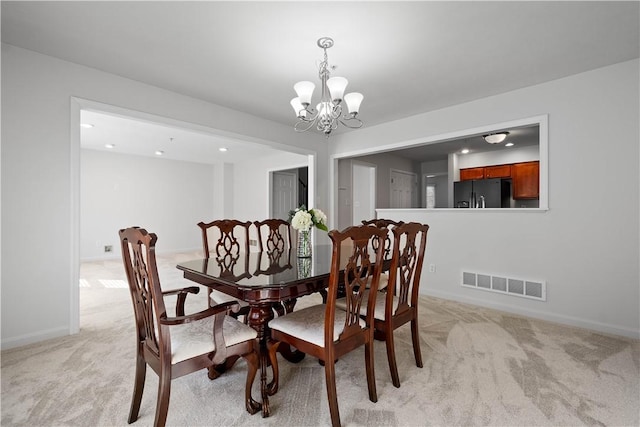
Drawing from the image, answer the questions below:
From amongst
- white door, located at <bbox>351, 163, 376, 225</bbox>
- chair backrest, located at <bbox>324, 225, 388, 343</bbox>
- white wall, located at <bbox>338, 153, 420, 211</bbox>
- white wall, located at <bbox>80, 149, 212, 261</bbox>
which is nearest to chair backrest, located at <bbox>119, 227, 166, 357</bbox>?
chair backrest, located at <bbox>324, 225, 388, 343</bbox>

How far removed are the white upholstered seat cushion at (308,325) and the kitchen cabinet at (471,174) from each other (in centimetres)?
560

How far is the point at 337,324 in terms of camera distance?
1712mm

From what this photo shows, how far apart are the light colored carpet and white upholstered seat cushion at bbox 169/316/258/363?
1.37ft

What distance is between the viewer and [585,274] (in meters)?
2.92

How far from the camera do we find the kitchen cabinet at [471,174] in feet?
21.1

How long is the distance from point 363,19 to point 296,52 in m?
0.63

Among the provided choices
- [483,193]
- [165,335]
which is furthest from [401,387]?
[483,193]

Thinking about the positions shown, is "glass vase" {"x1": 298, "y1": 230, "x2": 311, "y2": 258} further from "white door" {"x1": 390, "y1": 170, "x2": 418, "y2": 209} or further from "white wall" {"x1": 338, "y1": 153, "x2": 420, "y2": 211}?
"white door" {"x1": 390, "y1": 170, "x2": 418, "y2": 209}

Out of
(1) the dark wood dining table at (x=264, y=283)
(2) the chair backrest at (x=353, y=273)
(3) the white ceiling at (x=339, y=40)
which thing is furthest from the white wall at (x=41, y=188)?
(2) the chair backrest at (x=353, y=273)

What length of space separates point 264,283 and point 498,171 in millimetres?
5984

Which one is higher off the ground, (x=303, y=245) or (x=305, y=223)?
(x=305, y=223)

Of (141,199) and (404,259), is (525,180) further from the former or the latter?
(141,199)

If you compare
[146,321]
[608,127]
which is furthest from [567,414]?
[608,127]

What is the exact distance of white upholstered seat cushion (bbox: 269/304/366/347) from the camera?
163 cm
